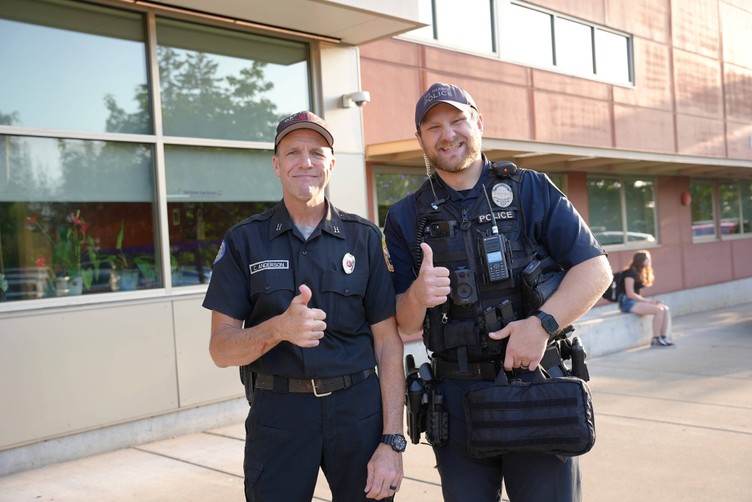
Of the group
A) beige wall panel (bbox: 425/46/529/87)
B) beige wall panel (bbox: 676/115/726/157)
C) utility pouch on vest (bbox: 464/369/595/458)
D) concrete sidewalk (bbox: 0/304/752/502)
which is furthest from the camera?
beige wall panel (bbox: 676/115/726/157)

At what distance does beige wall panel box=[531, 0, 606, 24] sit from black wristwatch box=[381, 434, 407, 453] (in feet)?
33.7

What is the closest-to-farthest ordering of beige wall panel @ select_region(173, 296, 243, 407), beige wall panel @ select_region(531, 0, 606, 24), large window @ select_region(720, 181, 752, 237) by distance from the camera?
beige wall panel @ select_region(173, 296, 243, 407), beige wall panel @ select_region(531, 0, 606, 24), large window @ select_region(720, 181, 752, 237)

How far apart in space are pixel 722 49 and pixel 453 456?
16.1 meters

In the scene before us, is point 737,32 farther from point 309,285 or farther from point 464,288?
point 309,285

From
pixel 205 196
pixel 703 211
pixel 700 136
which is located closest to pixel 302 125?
pixel 205 196

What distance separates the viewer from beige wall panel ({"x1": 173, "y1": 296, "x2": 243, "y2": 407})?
6.37 m

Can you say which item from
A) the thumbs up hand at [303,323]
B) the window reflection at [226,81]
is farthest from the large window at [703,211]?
the thumbs up hand at [303,323]

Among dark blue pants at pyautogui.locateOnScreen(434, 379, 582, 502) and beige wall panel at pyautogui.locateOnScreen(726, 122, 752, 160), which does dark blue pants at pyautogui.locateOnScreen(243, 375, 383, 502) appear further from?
beige wall panel at pyautogui.locateOnScreen(726, 122, 752, 160)

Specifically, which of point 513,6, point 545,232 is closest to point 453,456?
point 545,232

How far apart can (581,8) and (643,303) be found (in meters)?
5.37

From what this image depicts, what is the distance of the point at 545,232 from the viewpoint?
2.78 m

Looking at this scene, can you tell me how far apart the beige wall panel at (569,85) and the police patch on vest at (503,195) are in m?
9.02

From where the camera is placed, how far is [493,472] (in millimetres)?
2721

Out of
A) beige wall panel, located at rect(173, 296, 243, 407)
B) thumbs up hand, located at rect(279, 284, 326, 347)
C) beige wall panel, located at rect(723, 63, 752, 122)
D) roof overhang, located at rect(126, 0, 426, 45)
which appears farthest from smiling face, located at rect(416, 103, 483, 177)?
beige wall panel, located at rect(723, 63, 752, 122)
